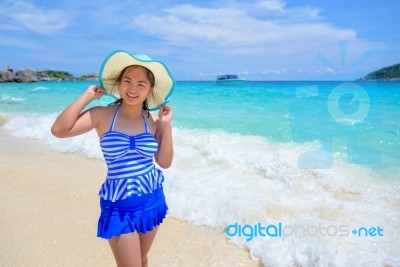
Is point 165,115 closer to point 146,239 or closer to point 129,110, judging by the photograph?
point 129,110

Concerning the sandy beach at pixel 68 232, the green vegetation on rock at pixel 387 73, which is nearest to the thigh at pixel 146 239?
the sandy beach at pixel 68 232

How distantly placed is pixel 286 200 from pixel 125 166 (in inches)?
116

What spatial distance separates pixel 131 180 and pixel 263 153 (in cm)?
550

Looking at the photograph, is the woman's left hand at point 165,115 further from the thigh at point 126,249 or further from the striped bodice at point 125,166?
the thigh at point 126,249

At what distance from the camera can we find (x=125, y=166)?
2.18 metres

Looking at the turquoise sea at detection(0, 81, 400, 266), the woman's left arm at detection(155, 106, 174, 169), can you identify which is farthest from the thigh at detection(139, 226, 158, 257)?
the turquoise sea at detection(0, 81, 400, 266)

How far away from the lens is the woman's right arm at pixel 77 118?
2109 millimetres

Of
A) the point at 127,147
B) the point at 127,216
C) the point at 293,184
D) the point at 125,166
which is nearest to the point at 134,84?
the point at 127,147

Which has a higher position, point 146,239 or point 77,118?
point 77,118

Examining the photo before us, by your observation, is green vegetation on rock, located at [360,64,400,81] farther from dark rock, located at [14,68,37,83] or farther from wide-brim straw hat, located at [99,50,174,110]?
dark rock, located at [14,68,37,83]

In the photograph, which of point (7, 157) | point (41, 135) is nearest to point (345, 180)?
point (7, 157)

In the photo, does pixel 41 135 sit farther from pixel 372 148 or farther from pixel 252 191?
pixel 372 148

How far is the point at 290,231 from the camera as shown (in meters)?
3.86

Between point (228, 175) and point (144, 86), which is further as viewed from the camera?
point (228, 175)
